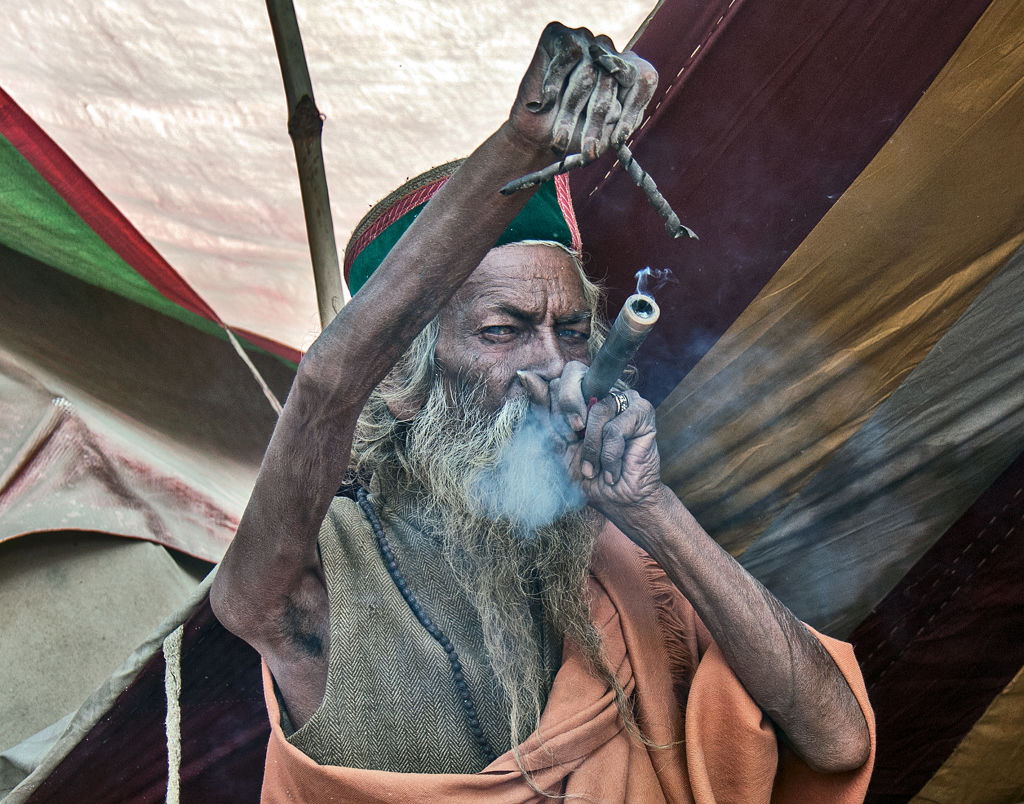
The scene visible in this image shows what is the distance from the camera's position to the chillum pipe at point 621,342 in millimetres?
1343

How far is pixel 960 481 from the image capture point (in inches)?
86.4

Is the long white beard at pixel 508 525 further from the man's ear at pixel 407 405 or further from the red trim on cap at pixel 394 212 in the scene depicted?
the red trim on cap at pixel 394 212

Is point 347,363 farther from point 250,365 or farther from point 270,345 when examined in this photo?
point 270,345

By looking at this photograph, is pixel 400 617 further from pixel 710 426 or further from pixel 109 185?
pixel 109 185

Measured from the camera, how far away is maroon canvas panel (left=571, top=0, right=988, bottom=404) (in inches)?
72.0

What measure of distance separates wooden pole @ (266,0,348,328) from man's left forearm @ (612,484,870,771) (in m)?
1.03

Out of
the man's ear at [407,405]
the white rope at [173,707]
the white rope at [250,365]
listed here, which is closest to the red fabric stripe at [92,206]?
the white rope at [250,365]

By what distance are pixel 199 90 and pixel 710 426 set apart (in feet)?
5.45

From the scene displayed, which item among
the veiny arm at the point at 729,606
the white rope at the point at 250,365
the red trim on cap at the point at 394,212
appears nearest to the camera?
the veiny arm at the point at 729,606

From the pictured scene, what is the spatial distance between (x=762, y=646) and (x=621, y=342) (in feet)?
2.43

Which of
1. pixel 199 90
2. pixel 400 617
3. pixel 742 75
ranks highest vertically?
→ pixel 742 75

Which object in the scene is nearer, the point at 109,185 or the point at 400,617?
the point at 400,617

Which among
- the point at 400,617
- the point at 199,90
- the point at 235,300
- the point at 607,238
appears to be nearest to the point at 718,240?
the point at 607,238

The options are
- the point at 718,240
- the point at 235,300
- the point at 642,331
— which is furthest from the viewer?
the point at 235,300
